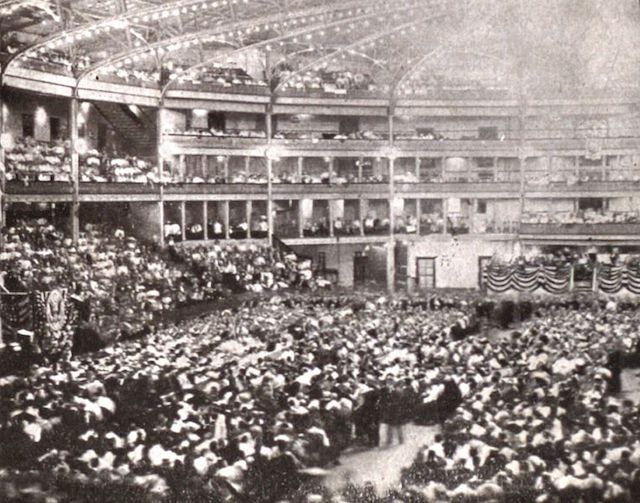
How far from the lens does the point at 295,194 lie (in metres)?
40.5

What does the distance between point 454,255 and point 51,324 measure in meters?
28.0

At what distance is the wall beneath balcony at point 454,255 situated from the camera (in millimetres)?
41969

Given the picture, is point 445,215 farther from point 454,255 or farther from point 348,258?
point 348,258

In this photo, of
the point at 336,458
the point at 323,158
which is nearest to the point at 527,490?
the point at 336,458

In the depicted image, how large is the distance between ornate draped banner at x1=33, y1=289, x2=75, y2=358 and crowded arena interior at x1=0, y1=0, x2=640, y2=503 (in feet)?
0.22

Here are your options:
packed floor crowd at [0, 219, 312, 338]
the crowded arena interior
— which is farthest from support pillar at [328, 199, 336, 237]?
packed floor crowd at [0, 219, 312, 338]

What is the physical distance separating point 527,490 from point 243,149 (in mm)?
31393

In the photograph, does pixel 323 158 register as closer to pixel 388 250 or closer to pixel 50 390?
pixel 388 250

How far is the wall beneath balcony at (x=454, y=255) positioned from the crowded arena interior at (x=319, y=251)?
121 mm

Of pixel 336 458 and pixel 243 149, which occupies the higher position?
pixel 243 149

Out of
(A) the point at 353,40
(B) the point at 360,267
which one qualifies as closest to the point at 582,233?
(B) the point at 360,267

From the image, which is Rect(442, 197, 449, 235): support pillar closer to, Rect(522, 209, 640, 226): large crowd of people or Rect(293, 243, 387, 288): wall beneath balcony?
Rect(293, 243, 387, 288): wall beneath balcony

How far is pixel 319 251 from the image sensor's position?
139 feet

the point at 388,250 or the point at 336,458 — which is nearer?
the point at 336,458
